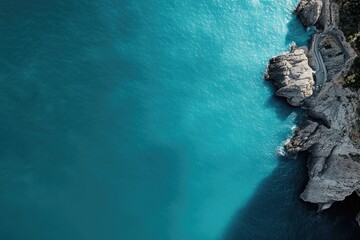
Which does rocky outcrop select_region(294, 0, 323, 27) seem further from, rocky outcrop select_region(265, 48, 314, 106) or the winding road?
rocky outcrop select_region(265, 48, 314, 106)

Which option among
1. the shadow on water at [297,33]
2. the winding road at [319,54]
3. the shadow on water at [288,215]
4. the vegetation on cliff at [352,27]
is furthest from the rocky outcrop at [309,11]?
the shadow on water at [288,215]

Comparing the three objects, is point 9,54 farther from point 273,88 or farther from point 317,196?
point 317,196

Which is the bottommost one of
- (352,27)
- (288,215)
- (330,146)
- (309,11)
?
(288,215)

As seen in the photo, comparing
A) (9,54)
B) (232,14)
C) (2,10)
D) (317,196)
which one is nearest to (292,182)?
(317,196)

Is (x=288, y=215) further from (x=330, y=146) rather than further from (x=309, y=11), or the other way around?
(x=309, y=11)

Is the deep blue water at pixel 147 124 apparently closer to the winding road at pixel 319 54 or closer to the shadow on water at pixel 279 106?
the shadow on water at pixel 279 106

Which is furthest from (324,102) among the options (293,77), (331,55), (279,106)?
(331,55)
